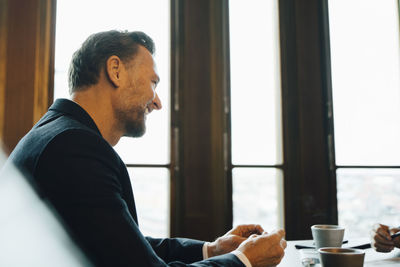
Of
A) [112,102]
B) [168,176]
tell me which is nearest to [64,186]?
[112,102]

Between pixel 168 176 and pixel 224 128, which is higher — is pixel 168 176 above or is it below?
below

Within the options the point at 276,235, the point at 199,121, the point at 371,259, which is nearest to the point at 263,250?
the point at 276,235

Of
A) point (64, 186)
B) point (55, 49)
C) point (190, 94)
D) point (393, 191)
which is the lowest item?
point (393, 191)

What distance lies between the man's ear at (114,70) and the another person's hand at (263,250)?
683mm

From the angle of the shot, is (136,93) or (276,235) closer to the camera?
(276,235)

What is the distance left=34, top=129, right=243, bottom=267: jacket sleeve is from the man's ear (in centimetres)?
40

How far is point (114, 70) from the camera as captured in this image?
3.97 ft

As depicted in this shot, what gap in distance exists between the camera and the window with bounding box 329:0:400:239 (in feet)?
8.28

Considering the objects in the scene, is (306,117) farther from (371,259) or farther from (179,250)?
(179,250)

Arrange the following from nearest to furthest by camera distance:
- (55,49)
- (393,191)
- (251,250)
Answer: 1. (251,250)
2. (55,49)
3. (393,191)

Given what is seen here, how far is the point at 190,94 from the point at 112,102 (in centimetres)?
110

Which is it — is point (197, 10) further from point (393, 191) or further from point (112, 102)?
point (393, 191)

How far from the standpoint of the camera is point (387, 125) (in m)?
2.65

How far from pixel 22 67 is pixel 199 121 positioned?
3.64ft
